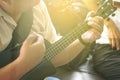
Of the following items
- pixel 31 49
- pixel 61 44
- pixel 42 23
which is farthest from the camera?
pixel 42 23

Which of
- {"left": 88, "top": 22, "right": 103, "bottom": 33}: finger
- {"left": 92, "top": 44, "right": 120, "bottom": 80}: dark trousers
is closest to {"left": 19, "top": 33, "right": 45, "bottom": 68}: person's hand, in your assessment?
{"left": 88, "top": 22, "right": 103, "bottom": 33}: finger

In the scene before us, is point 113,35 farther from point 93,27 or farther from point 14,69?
point 14,69

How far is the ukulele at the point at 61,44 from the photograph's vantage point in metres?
1.10

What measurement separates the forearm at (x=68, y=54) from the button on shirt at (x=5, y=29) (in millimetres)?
285

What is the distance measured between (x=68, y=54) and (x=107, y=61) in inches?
7.6

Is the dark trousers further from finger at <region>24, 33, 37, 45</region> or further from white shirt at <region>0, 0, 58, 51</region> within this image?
finger at <region>24, 33, 37, 45</region>

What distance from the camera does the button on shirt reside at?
1045mm

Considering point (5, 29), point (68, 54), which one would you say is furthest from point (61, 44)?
point (5, 29)

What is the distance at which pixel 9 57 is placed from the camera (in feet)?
3.55

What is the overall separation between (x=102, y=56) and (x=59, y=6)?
1.41ft

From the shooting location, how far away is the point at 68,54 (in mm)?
1275

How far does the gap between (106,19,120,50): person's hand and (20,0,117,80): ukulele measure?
0.24m

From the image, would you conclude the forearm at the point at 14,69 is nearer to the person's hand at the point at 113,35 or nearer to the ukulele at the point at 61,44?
the ukulele at the point at 61,44

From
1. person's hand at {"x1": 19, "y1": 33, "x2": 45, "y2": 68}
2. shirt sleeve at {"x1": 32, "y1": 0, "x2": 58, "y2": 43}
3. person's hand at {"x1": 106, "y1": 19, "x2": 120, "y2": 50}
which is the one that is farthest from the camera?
person's hand at {"x1": 106, "y1": 19, "x2": 120, "y2": 50}
